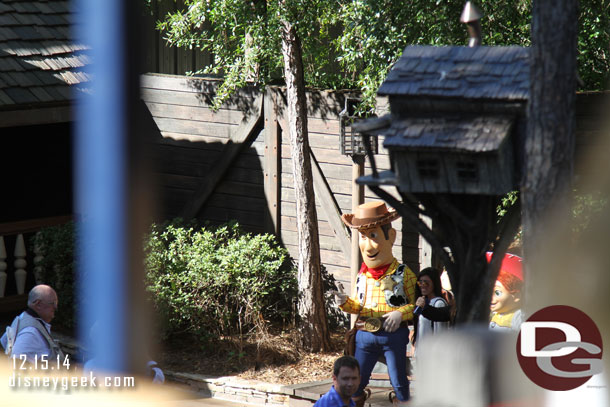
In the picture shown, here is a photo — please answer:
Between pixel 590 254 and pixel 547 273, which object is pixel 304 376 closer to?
pixel 590 254

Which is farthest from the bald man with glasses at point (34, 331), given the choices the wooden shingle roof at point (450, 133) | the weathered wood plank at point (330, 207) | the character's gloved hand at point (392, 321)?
the weathered wood plank at point (330, 207)

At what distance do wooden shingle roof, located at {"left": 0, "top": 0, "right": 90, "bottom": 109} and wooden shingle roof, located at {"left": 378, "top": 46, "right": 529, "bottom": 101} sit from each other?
474 centimetres

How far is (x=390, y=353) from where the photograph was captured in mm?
5598

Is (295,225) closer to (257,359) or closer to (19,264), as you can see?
(257,359)

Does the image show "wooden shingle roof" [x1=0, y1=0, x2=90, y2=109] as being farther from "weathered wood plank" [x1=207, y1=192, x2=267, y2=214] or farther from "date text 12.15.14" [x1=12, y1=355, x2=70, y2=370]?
"date text 12.15.14" [x1=12, y1=355, x2=70, y2=370]

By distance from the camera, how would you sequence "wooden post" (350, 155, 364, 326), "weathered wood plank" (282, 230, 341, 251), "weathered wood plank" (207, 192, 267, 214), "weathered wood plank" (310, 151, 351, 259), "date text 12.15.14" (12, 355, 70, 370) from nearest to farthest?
"date text 12.15.14" (12, 355, 70, 370) → "wooden post" (350, 155, 364, 326) → "weathered wood plank" (310, 151, 351, 259) → "weathered wood plank" (282, 230, 341, 251) → "weathered wood plank" (207, 192, 267, 214)

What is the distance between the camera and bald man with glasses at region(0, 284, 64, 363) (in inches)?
186

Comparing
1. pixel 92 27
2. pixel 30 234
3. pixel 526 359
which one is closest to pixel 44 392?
pixel 526 359

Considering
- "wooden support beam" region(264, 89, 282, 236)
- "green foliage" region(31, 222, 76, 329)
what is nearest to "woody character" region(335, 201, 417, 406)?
"wooden support beam" region(264, 89, 282, 236)

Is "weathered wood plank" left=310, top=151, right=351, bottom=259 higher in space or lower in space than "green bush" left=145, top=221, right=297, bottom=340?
higher

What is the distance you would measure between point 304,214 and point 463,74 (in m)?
3.63

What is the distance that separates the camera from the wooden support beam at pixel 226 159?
8.15 m

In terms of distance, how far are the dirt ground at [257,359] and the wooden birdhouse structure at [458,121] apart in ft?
11.3

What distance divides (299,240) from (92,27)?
248 inches
